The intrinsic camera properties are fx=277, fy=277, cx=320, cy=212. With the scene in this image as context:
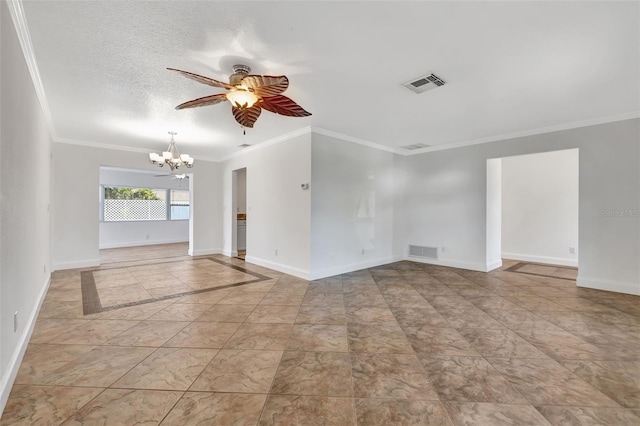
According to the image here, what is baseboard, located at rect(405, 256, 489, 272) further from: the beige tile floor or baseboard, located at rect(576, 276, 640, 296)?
the beige tile floor

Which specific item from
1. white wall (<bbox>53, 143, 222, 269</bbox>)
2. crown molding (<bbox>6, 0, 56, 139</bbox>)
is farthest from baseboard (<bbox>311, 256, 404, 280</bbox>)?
white wall (<bbox>53, 143, 222, 269</bbox>)

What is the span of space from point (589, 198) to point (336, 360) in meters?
4.67

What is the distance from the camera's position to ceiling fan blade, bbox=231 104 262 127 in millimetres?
2846

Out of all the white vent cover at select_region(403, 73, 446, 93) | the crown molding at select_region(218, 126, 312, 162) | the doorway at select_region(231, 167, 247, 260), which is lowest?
the doorway at select_region(231, 167, 247, 260)

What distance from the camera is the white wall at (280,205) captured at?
15.5 ft

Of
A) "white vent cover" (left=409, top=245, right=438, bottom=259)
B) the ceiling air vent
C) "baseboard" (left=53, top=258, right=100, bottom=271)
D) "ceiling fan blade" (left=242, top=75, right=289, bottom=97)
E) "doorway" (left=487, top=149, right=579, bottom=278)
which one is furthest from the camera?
"white vent cover" (left=409, top=245, right=438, bottom=259)

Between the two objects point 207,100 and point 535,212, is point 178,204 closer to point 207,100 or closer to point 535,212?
point 207,100

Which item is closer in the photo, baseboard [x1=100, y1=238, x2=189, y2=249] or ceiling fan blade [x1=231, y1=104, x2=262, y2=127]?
ceiling fan blade [x1=231, y1=104, x2=262, y2=127]

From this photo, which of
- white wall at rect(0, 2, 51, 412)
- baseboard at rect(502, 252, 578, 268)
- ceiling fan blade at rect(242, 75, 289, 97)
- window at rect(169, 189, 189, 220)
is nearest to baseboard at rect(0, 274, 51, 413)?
white wall at rect(0, 2, 51, 412)

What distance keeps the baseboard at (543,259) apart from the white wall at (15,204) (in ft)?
26.3

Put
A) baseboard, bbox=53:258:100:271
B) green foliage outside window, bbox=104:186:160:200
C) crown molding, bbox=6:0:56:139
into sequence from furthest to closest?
green foliage outside window, bbox=104:186:160:200, baseboard, bbox=53:258:100:271, crown molding, bbox=6:0:56:139

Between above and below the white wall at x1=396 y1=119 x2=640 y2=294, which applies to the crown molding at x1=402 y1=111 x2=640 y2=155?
above

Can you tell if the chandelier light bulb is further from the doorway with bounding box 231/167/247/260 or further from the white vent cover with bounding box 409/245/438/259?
the white vent cover with bounding box 409/245/438/259

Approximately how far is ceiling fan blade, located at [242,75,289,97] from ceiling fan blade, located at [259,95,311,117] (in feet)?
0.43
